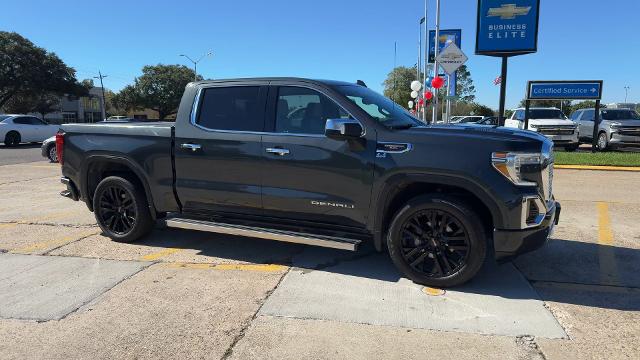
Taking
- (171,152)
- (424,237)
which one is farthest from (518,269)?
(171,152)

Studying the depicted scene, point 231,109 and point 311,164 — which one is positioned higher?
point 231,109

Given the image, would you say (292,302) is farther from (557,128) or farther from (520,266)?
(557,128)

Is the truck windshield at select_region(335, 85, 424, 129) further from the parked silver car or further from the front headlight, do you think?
the parked silver car

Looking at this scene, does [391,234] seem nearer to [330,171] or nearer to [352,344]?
[330,171]

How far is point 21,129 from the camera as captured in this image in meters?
23.7

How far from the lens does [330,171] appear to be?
455cm

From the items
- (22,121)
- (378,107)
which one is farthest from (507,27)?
(22,121)

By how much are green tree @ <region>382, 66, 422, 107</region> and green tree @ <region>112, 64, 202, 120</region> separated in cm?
3667

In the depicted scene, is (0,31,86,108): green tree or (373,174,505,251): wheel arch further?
(0,31,86,108): green tree

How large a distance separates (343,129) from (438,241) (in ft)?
4.28

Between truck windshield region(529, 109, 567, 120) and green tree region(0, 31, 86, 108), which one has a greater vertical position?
green tree region(0, 31, 86, 108)

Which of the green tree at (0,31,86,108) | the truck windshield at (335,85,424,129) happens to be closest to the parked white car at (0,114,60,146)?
the truck windshield at (335,85,424,129)

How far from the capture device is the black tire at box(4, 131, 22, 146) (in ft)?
76.4

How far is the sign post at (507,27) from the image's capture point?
1467 centimetres
